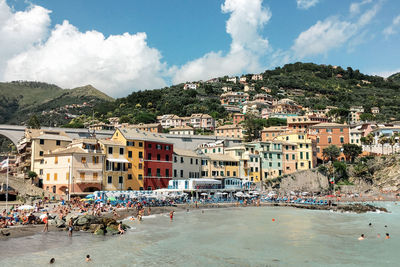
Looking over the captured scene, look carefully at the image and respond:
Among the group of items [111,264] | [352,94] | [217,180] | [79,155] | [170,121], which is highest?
[352,94]

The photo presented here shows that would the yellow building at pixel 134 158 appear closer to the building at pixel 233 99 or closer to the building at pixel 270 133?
the building at pixel 270 133

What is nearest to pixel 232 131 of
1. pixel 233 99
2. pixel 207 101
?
pixel 207 101

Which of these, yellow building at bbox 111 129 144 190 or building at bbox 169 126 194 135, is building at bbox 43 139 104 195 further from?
building at bbox 169 126 194 135

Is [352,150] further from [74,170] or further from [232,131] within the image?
[74,170]

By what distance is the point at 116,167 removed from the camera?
188ft

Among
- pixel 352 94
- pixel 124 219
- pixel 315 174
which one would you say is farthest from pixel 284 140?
pixel 352 94

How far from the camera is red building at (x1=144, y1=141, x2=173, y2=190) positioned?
62125mm

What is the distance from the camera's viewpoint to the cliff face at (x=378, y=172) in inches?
3110

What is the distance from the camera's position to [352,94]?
191 metres

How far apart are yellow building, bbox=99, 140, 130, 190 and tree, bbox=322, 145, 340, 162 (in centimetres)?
5156

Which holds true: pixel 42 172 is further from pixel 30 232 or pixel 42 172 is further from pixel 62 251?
pixel 62 251

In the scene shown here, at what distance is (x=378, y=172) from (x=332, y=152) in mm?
11005

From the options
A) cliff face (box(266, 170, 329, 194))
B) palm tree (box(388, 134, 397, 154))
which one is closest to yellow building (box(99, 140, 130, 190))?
cliff face (box(266, 170, 329, 194))

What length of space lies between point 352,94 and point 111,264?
191814mm
